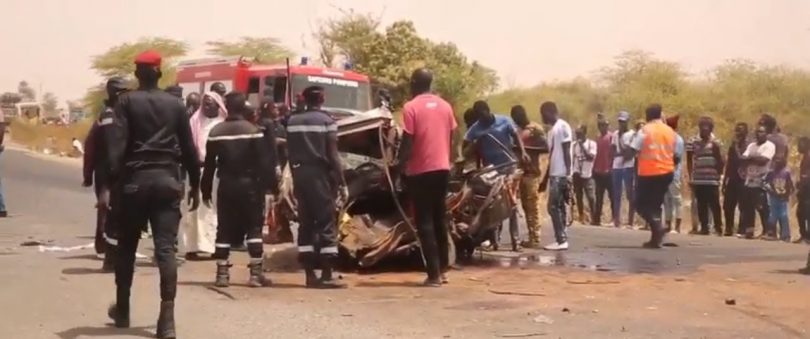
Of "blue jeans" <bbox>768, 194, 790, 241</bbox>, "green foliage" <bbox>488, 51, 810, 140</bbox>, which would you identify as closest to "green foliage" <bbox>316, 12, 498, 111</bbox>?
"green foliage" <bbox>488, 51, 810, 140</bbox>

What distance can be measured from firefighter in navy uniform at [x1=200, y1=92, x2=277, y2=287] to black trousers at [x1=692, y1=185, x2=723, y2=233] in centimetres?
798

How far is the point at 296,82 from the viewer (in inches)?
949

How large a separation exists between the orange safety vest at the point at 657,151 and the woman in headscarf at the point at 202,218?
16.2ft

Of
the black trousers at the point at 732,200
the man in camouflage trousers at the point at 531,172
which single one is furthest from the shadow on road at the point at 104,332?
the black trousers at the point at 732,200

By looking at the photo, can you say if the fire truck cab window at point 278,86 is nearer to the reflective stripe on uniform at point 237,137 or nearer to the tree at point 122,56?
the reflective stripe on uniform at point 237,137

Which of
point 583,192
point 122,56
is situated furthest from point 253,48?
point 583,192

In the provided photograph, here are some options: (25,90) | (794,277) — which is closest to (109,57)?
(25,90)

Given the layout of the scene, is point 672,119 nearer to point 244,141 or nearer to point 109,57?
point 244,141

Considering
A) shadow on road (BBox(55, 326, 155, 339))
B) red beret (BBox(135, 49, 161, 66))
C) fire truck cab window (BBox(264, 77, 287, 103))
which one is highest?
red beret (BBox(135, 49, 161, 66))

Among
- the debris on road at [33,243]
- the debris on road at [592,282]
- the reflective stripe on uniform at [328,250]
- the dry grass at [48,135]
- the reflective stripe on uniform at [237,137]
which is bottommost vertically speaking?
the dry grass at [48,135]

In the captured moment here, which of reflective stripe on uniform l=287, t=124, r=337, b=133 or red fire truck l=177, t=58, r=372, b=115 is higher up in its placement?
red fire truck l=177, t=58, r=372, b=115

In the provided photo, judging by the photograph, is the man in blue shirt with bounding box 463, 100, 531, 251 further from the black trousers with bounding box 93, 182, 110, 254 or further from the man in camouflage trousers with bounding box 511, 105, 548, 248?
the black trousers with bounding box 93, 182, 110, 254

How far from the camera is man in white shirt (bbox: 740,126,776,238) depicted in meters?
15.3

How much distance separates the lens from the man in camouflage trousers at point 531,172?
1266 cm
